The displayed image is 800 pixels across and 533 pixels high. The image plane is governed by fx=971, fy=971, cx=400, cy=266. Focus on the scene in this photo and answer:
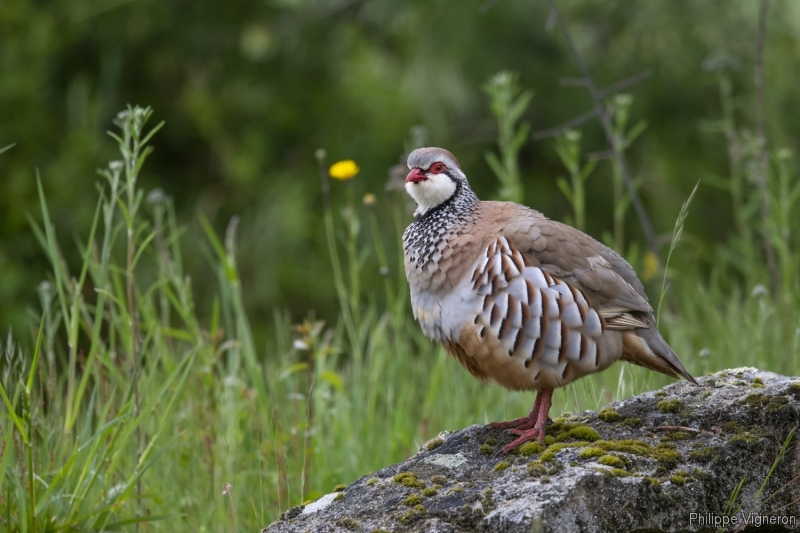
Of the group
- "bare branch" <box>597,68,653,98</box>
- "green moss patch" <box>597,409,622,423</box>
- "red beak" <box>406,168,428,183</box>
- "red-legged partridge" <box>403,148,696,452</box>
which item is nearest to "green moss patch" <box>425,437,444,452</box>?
"red-legged partridge" <box>403,148,696,452</box>

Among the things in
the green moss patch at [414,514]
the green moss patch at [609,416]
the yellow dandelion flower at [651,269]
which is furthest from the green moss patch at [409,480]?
the yellow dandelion flower at [651,269]

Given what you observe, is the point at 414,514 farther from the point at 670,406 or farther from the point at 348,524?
the point at 670,406

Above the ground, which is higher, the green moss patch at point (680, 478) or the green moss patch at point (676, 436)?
the green moss patch at point (676, 436)

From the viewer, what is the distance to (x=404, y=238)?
12.8 ft

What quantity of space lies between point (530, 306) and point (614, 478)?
0.78 metres

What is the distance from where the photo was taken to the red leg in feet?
10.1

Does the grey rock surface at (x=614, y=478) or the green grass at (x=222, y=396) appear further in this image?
the green grass at (x=222, y=396)

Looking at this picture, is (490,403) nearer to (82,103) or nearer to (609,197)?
(609,197)

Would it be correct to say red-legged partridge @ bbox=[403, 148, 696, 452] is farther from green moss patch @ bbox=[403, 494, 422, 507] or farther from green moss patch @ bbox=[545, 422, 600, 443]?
green moss patch @ bbox=[403, 494, 422, 507]

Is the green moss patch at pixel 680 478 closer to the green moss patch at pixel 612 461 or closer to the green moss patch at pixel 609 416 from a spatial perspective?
the green moss patch at pixel 612 461

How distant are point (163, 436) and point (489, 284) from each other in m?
1.78

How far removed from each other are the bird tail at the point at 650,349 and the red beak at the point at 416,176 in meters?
1.07

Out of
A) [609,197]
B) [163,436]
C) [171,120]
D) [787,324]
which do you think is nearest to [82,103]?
[171,120]

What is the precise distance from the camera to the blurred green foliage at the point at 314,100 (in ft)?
28.9
